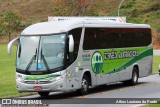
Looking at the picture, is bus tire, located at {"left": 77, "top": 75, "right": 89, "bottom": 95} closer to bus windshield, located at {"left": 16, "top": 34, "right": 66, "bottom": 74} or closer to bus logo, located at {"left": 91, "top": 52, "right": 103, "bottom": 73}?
bus logo, located at {"left": 91, "top": 52, "right": 103, "bottom": 73}

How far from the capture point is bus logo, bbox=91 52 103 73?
24.5m

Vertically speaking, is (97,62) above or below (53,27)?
below

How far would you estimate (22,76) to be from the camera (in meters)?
21.9

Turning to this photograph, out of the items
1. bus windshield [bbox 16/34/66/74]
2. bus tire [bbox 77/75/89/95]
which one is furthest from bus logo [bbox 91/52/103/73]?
bus windshield [bbox 16/34/66/74]

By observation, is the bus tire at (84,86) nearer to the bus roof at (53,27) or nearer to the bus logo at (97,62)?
the bus logo at (97,62)

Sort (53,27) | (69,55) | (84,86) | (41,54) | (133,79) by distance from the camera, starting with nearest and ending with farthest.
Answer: (41,54) → (69,55) → (53,27) → (84,86) → (133,79)

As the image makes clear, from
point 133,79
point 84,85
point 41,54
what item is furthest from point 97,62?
point 133,79

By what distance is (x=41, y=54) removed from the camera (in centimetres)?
2194

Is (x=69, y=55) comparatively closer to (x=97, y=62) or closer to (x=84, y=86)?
(x=84, y=86)

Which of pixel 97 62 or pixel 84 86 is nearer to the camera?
pixel 84 86

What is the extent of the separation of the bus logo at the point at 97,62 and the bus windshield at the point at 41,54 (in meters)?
2.80

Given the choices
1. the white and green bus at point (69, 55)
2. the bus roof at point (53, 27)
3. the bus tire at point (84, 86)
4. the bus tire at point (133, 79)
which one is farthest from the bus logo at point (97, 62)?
the bus tire at point (133, 79)

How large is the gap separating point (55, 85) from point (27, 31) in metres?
2.72

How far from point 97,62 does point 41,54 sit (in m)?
3.75
